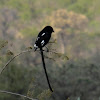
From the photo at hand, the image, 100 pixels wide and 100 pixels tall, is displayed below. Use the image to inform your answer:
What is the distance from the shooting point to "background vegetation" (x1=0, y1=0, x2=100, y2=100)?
1505 centimetres

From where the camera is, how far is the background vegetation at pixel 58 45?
15055 millimetres

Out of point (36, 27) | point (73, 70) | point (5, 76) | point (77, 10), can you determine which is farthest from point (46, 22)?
point (5, 76)

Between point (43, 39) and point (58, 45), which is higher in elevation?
point (58, 45)

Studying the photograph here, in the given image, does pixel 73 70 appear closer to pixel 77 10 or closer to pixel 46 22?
pixel 46 22

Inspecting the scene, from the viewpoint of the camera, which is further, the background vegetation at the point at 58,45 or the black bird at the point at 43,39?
the background vegetation at the point at 58,45

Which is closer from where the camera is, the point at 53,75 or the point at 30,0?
the point at 53,75

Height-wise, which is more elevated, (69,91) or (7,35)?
(7,35)

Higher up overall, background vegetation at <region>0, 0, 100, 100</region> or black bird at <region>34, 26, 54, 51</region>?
background vegetation at <region>0, 0, 100, 100</region>

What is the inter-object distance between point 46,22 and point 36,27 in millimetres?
2389

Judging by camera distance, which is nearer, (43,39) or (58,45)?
(43,39)

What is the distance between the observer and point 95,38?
38.9 m

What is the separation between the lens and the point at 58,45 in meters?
20.7

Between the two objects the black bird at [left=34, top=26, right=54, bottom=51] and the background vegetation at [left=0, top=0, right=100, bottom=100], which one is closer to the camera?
the black bird at [left=34, top=26, right=54, bottom=51]

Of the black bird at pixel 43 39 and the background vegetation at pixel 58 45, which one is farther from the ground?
the background vegetation at pixel 58 45
